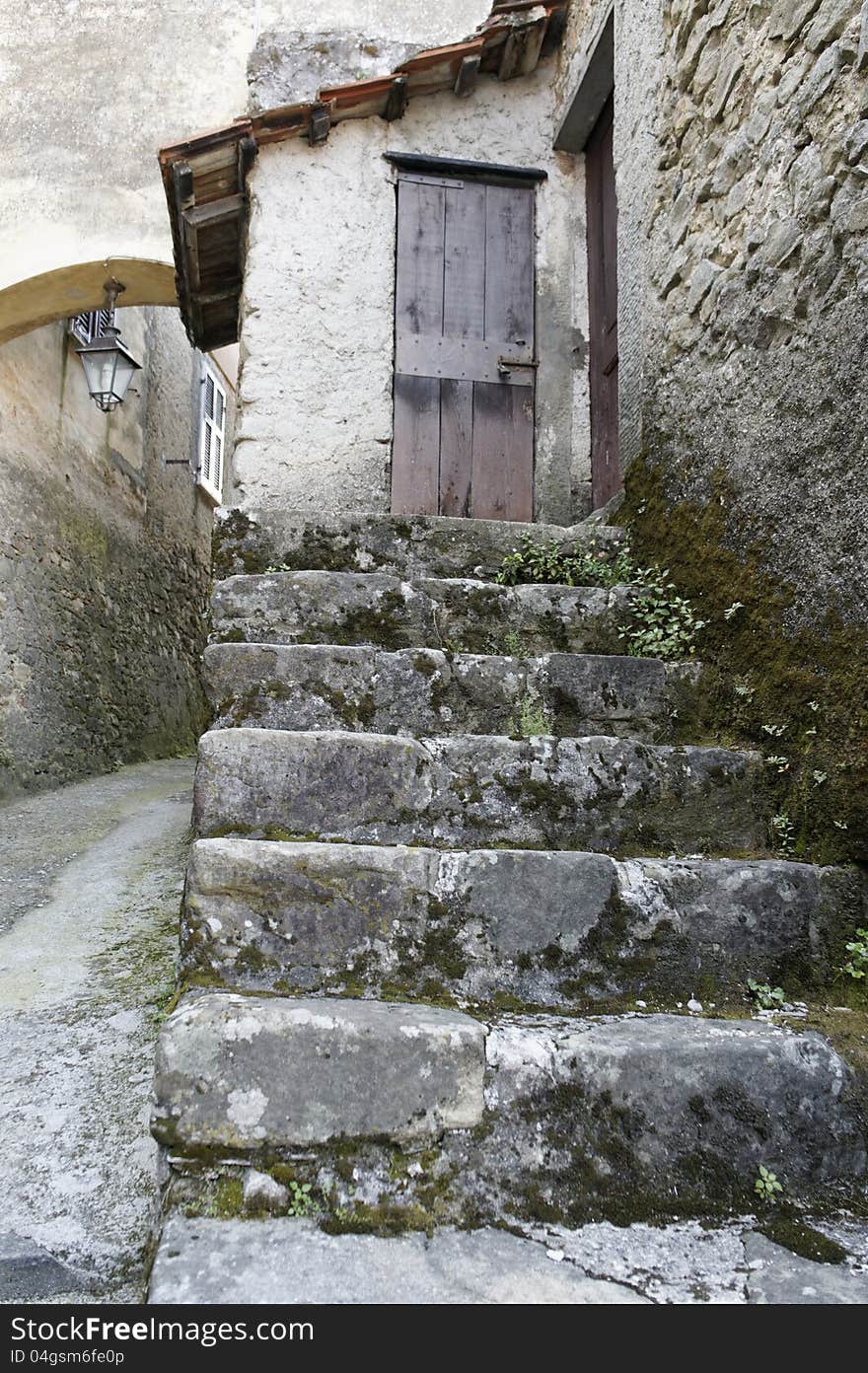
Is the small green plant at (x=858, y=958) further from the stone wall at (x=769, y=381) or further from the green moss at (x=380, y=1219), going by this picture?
the green moss at (x=380, y=1219)

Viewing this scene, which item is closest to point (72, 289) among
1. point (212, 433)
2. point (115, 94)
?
point (115, 94)

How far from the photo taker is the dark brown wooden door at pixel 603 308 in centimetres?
393

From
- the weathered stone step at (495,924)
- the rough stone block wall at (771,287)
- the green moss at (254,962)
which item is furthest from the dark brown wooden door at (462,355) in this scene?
the green moss at (254,962)

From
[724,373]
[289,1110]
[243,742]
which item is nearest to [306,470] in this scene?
[724,373]

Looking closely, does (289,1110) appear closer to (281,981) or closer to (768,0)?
(281,981)

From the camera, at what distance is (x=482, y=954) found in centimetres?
154

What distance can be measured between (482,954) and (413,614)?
1.03 m

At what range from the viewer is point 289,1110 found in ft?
4.18

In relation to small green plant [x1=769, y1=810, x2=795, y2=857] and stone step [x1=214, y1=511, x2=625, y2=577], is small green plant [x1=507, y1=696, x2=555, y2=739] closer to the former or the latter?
small green plant [x1=769, y1=810, x2=795, y2=857]

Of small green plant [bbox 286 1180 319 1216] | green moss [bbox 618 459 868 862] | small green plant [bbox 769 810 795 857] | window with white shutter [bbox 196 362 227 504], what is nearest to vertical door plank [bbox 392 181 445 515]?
green moss [bbox 618 459 868 862]

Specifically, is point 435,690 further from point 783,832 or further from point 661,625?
point 783,832

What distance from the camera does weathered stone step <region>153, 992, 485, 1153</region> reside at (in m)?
1.26

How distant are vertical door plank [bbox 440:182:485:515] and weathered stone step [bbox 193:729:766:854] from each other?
247 cm
